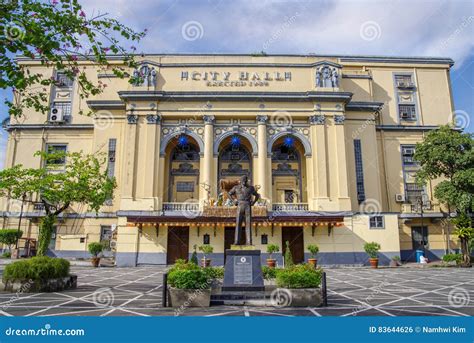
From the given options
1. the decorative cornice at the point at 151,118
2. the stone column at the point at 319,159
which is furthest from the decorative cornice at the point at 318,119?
the decorative cornice at the point at 151,118

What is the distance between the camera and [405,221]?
2959cm

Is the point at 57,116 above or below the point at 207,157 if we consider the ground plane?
above

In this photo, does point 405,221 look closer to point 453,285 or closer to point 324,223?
point 324,223

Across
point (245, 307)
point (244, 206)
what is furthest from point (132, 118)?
point (245, 307)

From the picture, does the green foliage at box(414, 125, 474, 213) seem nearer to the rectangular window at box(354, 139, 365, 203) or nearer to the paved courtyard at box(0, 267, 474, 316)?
the rectangular window at box(354, 139, 365, 203)

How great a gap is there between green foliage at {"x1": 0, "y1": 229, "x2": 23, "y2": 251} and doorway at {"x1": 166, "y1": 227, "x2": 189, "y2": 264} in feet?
41.5

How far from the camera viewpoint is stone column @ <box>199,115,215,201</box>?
27.1 meters

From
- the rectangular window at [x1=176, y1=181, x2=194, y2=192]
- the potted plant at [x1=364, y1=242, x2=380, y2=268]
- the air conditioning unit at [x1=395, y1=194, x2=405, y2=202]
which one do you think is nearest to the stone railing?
the potted plant at [x1=364, y1=242, x2=380, y2=268]

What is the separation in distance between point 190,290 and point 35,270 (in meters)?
6.37

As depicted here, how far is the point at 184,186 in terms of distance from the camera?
29875mm

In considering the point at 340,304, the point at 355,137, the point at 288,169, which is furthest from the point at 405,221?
the point at 340,304
